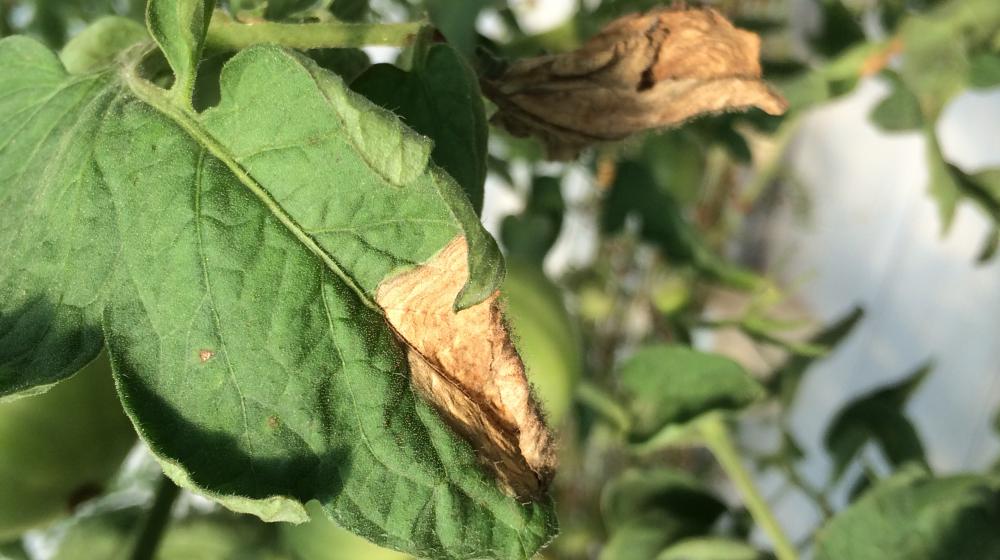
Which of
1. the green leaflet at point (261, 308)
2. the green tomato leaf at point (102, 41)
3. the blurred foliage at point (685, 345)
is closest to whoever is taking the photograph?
the green leaflet at point (261, 308)

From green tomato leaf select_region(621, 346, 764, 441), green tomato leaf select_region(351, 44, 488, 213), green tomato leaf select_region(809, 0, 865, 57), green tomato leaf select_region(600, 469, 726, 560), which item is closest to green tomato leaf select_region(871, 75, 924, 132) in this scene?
green tomato leaf select_region(809, 0, 865, 57)

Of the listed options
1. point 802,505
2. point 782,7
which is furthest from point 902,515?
point 782,7

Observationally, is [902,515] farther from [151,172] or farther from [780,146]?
[780,146]

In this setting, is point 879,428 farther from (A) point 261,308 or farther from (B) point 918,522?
(A) point 261,308

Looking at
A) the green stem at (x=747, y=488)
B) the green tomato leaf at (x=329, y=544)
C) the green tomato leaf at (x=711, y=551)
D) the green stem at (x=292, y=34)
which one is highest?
the green stem at (x=292, y=34)

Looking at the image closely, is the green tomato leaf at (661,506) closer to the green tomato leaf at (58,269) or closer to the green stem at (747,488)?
the green stem at (747,488)

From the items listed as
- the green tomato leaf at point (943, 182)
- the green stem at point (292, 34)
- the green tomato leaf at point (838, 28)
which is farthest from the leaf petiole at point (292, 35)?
the green tomato leaf at point (838, 28)

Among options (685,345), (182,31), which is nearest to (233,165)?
(182,31)

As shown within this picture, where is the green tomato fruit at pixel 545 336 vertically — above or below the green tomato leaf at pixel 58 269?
below
